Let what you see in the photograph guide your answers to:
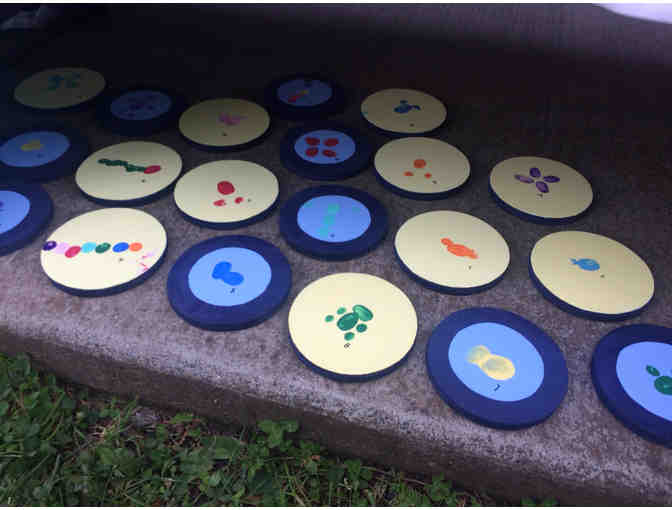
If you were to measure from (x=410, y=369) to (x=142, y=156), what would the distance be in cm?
81

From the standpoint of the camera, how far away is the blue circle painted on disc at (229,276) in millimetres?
929

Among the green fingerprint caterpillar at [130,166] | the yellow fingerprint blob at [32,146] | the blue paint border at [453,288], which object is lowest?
the yellow fingerprint blob at [32,146]

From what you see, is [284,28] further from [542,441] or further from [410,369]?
[542,441]

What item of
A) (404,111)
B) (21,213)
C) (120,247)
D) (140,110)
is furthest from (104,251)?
(404,111)

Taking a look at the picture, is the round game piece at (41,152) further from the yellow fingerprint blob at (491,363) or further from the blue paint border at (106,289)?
the yellow fingerprint blob at (491,363)

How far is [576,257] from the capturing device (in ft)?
3.34

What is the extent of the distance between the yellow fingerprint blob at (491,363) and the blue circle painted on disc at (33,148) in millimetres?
1037

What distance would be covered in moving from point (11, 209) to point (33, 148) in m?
0.24

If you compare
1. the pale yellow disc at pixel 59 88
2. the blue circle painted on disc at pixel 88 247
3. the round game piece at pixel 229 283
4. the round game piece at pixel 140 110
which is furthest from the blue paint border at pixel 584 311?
the pale yellow disc at pixel 59 88

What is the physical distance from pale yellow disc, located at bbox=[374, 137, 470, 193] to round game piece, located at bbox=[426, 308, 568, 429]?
0.36 m

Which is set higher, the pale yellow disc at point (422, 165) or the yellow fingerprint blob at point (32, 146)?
the pale yellow disc at point (422, 165)

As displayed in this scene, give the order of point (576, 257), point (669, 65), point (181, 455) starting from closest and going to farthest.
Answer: point (181, 455)
point (576, 257)
point (669, 65)

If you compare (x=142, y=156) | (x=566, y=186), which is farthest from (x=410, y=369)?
(x=142, y=156)

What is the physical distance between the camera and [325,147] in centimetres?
127
